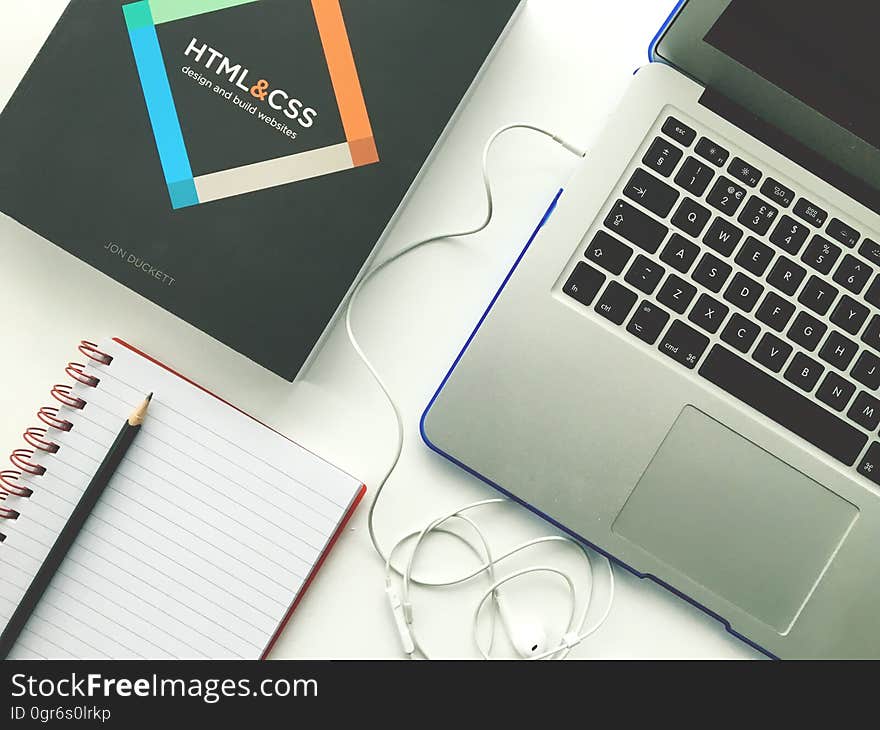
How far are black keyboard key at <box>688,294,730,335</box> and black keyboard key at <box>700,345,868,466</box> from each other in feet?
0.07

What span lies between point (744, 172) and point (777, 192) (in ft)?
0.10

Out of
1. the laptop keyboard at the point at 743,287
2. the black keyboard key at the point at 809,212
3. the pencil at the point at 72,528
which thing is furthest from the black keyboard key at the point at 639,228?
the pencil at the point at 72,528

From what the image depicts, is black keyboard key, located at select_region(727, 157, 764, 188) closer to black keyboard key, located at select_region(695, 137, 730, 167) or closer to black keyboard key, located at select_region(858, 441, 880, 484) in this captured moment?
black keyboard key, located at select_region(695, 137, 730, 167)

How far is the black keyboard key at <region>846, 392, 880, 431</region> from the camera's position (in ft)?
1.98

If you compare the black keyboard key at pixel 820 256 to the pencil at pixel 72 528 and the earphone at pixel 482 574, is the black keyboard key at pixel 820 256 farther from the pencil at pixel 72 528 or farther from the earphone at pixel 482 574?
the pencil at pixel 72 528

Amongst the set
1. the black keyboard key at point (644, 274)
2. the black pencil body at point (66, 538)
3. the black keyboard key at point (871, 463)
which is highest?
the black keyboard key at point (644, 274)

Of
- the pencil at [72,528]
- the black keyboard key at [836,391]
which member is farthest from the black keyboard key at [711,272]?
the pencil at [72,528]

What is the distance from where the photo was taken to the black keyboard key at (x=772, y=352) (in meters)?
0.60

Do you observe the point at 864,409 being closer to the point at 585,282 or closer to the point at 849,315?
the point at 849,315

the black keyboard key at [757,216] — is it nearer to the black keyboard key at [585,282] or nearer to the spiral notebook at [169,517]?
the black keyboard key at [585,282]

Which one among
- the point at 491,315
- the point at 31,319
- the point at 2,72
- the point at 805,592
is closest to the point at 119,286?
the point at 31,319

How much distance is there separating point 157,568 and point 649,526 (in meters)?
0.40

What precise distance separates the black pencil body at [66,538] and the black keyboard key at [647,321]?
402 millimetres

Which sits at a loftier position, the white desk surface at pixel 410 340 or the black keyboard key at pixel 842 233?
the black keyboard key at pixel 842 233
